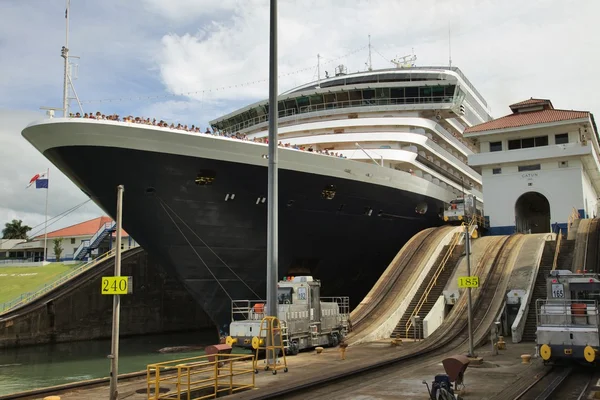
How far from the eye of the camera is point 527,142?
32.1 metres

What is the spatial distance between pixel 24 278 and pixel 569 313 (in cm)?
3175

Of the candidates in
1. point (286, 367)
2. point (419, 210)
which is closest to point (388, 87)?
point (419, 210)

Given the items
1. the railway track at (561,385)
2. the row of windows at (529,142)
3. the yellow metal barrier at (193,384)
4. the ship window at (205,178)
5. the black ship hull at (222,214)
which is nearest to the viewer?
the yellow metal barrier at (193,384)

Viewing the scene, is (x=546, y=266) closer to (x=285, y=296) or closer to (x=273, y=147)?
(x=285, y=296)

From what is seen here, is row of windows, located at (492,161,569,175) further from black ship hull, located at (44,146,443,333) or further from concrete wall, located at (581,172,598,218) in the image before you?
black ship hull, located at (44,146,443,333)

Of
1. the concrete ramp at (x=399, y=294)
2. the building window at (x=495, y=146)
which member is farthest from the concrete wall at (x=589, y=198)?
the concrete ramp at (x=399, y=294)

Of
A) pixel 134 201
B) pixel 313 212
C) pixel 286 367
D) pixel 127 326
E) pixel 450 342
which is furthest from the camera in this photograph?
pixel 127 326

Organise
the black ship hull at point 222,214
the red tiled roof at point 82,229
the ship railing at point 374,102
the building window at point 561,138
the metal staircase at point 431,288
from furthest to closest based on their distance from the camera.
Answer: the red tiled roof at point 82,229
the ship railing at point 374,102
the building window at point 561,138
the metal staircase at point 431,288
the black ship hull at point 222,214

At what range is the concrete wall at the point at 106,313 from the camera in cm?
2636

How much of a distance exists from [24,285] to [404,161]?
23.2m

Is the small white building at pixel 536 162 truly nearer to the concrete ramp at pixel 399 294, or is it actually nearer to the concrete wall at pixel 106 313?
the concrete ramp at pixel 399 294

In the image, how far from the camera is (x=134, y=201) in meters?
18.4

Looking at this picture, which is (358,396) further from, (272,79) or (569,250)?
(569,250)

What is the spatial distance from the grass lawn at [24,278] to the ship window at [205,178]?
58.9ft
